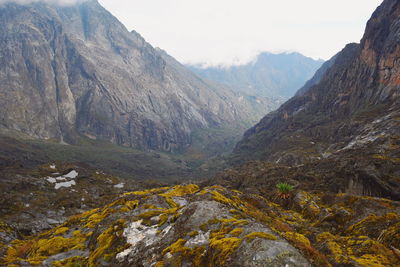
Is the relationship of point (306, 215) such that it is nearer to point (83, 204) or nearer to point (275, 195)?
point (275, 195)

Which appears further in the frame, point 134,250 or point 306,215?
point 306,215

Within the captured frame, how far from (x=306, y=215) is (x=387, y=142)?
103507mm

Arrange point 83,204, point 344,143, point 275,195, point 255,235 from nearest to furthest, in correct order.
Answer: point 255,235 < point 275,195 < point 83,204 < point 344,143

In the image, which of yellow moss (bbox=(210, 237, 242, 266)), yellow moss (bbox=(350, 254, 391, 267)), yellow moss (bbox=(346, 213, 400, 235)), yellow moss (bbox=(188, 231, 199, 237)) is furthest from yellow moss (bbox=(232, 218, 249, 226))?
yellow moss (bbox=(346, 213, 400, 235))

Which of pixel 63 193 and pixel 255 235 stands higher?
pixel 255 235

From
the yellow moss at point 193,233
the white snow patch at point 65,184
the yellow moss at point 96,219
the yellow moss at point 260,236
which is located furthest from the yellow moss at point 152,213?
the white snow patch at point 65,184

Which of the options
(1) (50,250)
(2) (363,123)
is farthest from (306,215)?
(2) (363,123)

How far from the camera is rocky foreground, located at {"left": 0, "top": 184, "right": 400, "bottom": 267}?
46.8ft

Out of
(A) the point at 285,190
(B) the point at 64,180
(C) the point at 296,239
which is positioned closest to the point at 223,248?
(C) the point at 296,239

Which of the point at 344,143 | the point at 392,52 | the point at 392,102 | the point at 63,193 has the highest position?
the point at 392,52

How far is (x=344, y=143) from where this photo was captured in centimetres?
16988

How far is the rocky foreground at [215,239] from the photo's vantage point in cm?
1427

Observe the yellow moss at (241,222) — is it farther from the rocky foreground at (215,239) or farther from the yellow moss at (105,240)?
the yellow moss at (105,240)

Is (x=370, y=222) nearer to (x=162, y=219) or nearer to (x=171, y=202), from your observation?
(x=162, y=219)
